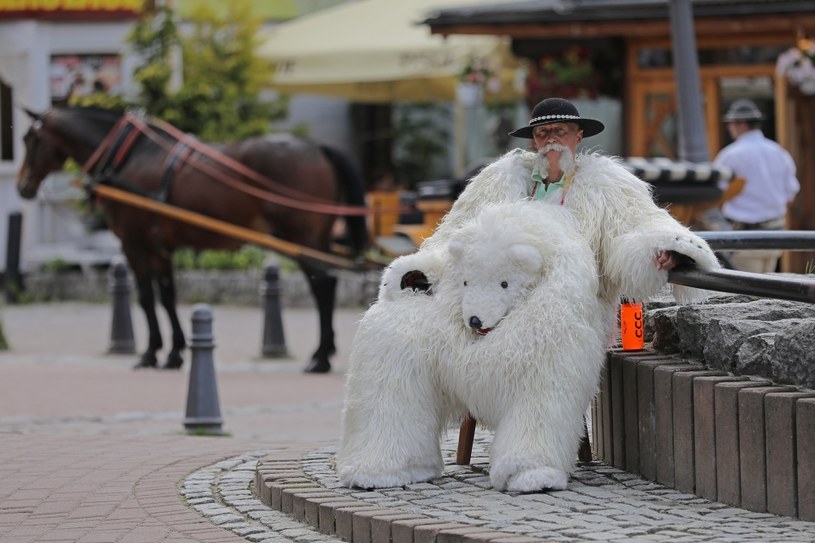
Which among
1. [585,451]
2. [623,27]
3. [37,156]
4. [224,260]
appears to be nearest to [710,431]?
[585,451]

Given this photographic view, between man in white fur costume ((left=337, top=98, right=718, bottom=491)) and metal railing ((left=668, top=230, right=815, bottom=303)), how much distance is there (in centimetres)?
7

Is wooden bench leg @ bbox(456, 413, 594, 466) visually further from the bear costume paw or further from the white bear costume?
the bear costume paw

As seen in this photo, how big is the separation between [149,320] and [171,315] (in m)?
0.21

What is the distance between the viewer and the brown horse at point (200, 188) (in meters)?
14.9

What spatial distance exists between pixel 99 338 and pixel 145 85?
5.32 m

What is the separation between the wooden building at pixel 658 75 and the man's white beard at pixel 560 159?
9837 mm

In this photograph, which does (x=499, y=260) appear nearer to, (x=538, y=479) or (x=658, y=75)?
(x=538, y=479)

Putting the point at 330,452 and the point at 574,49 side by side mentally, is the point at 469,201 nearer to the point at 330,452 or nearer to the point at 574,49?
the point at 330,452

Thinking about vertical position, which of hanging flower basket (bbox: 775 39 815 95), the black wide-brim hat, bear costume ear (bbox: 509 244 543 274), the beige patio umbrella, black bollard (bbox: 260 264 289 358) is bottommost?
black bollard (bbox: 260 264 289 358)

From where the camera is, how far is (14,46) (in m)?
23.3

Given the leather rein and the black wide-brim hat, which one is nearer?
the black wide-brim hat

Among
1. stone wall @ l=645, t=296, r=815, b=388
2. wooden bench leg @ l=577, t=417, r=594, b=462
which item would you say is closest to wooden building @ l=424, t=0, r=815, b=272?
stone wall @ l=645, t=296, r=815, b=388

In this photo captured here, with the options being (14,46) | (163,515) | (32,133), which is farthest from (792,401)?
(14,46)

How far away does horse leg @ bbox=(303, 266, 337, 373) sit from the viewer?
1431 cm
